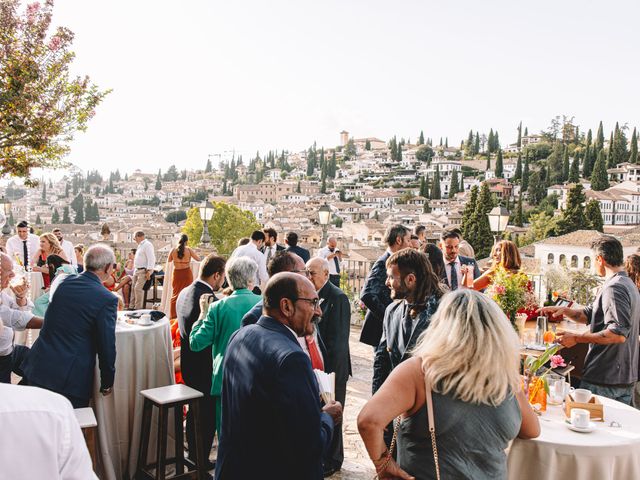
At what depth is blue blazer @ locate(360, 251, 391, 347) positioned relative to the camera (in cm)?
407

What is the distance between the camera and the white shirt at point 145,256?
334 inches

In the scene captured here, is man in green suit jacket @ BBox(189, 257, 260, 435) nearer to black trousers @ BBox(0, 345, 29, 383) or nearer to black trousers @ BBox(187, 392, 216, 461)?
black trousers @ BBox(187, 392, 216, 461)

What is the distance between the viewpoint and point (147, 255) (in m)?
8.58

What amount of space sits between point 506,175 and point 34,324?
111 meters

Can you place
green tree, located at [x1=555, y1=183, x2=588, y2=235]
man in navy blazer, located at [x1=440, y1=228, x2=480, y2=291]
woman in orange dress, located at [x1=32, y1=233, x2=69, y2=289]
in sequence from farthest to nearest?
green tree, located at [x1=555, y1=183, x2=588, y2=235]
woman in orange dress, located at [x1=32, y1=233, x2=69, y2=289]
man in navy blazer, located at [x1=440, y1=228, x2=480, y2=291]

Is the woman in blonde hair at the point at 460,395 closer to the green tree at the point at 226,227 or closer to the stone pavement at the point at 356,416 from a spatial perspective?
the stone pavement at the point at 356,416

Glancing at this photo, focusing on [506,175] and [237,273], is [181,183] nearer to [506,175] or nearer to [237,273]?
[506,175]

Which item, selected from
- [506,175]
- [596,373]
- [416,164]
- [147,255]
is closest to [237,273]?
[596,373]

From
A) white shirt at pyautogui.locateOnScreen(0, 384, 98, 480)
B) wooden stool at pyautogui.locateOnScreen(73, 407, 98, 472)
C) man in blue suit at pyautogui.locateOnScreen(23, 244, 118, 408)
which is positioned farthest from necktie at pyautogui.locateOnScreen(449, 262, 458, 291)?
white shirt at pyautogui.locateOnScreen(0, 384, 98, 480)

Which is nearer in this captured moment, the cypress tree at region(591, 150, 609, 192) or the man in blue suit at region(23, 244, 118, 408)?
the man in blue suit at region(23, 244, 118, 408)

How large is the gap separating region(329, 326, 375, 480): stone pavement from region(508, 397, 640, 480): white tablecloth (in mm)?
1601

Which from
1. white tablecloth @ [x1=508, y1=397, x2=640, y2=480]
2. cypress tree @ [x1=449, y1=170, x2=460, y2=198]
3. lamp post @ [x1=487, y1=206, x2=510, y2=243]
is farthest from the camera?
cypress tree @ [x1=449, y1=170, x2=460, y2=198]

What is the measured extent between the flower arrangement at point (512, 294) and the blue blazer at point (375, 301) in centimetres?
77

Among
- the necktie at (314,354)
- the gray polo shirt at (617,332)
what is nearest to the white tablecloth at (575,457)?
the necktie at (314,354)
